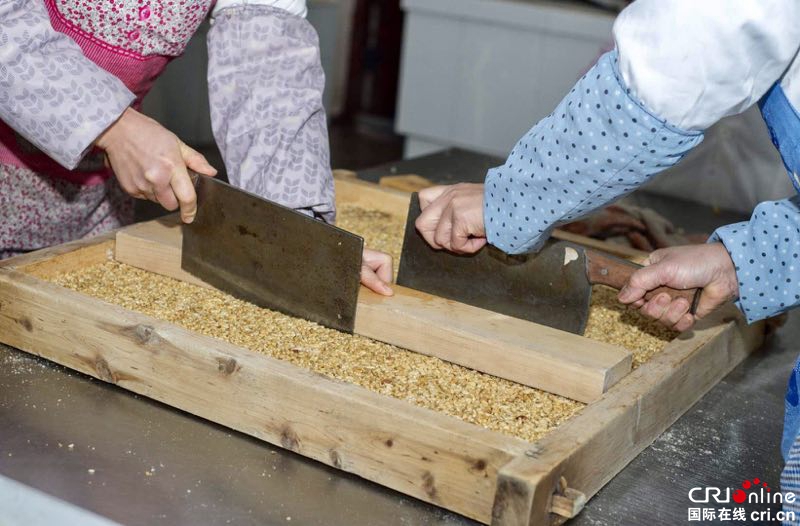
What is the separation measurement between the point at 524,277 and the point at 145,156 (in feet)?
1.62

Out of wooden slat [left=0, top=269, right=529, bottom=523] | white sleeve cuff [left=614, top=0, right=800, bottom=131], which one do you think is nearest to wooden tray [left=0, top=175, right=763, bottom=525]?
wooden slat [left=0, top=269, right=529, bottom=523]

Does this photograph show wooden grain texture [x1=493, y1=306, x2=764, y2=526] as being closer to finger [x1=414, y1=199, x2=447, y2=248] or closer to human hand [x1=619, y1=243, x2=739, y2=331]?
human hand [x1=619, y1=243, x2=739, y2=331]

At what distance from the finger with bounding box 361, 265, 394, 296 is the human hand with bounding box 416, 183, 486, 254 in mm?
90

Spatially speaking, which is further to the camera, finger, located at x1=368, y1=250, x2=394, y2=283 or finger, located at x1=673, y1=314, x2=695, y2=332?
finger, located at x1=368, y1=250, x2=394, y2=283

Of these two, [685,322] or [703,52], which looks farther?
[685,322]

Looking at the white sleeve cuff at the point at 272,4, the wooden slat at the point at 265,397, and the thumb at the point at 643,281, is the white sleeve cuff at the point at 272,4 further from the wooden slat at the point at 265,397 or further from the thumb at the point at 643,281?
the thumb at the point at 643,281

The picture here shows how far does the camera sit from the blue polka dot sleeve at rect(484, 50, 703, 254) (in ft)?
3.14

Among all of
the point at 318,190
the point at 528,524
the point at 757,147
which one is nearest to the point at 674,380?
the point at 528,524

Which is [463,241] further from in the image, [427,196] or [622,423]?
[622,423]

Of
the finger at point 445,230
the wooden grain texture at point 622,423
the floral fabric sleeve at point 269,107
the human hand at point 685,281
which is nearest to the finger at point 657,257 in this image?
the human hand at point 685,281

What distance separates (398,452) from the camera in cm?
98

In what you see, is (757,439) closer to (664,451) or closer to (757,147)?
(664,451)

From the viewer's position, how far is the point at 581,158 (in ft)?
3.32

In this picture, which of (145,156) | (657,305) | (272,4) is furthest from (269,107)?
(657,305)
